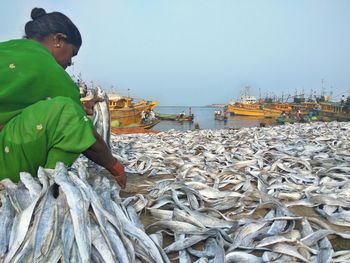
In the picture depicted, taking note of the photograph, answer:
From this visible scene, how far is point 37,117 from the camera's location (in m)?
1.95

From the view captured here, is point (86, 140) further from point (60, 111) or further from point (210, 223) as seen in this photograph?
point (210, 223)

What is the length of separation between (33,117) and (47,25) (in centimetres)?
87

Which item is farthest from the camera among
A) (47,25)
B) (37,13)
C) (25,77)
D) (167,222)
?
(37,13)

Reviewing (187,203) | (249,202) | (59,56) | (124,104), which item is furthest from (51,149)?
(124,104)

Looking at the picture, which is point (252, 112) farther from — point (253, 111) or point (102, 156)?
point (102, 156)

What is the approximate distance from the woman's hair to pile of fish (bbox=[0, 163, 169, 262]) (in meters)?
1.23

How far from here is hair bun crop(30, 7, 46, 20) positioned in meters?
2.52

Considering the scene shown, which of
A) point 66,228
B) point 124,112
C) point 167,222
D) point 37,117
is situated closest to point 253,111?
point 124,112

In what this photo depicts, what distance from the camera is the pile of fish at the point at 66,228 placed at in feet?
4.37

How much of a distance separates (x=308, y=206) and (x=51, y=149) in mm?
1925

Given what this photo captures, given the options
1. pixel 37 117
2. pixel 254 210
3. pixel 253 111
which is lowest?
pixel 253 111

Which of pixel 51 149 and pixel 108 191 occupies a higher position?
pixel 51 149

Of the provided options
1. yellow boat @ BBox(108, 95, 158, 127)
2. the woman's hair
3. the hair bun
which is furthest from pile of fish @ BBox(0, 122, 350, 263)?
yellow boat @ BBox(108, 95, 158, 127)

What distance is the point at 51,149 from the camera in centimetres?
207
